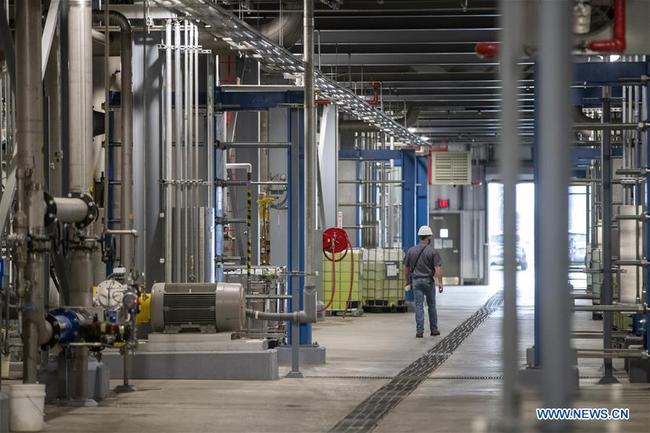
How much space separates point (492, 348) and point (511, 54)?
1553 centimetres

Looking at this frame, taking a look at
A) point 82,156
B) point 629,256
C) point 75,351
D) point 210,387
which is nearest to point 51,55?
point 82,156

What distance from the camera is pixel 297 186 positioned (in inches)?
635

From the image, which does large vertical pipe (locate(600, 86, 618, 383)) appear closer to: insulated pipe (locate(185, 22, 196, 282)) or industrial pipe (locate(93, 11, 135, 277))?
insulated pipe (locate(185, 22, 196, 282))

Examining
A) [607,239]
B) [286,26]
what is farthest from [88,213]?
[286,26]

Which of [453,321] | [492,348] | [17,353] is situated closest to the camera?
[17,353]

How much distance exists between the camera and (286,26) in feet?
60.6

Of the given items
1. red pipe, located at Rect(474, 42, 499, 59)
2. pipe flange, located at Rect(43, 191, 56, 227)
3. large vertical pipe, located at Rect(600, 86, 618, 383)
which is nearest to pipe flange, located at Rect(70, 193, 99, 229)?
pipe flange, located at Rect(43, 191, 56, 227)

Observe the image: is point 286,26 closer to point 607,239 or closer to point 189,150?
point 189,150

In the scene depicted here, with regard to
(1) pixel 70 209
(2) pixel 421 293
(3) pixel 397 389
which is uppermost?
(1) pixel 70 209

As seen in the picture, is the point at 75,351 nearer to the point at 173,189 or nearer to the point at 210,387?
the point at 210,387

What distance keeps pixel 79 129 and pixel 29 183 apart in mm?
1197

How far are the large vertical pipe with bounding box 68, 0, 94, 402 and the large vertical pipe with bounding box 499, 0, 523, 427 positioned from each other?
809 cm

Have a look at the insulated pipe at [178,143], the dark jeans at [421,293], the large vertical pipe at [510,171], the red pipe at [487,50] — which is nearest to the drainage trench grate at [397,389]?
the dark jeans at [421,293]

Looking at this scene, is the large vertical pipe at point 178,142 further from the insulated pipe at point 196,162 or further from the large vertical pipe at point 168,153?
the insulated pipe at point 196,162
